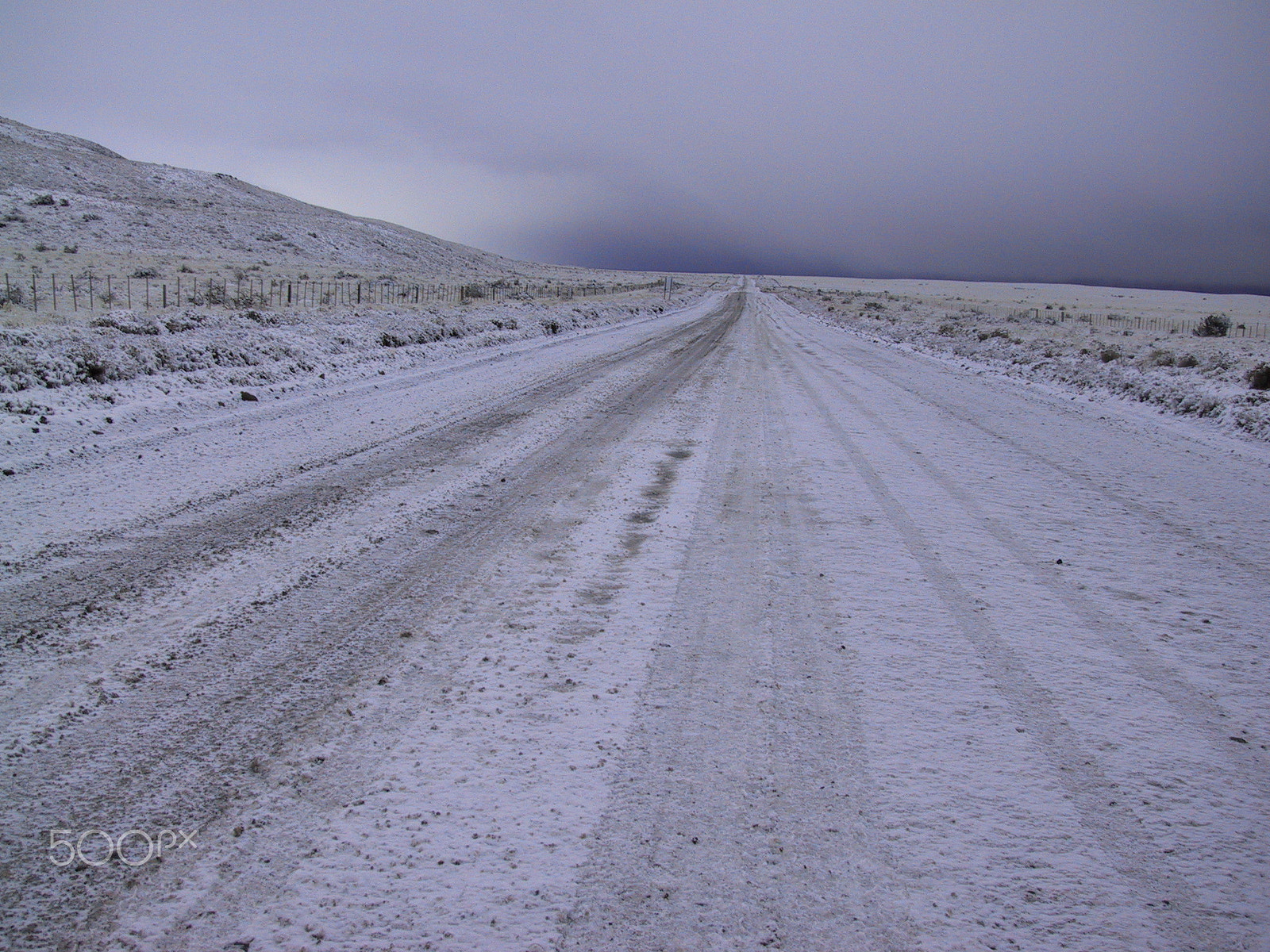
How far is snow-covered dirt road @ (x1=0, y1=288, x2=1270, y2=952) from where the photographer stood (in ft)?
6.91

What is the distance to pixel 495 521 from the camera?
17.8ft

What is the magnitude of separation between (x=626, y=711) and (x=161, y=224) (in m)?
73.8

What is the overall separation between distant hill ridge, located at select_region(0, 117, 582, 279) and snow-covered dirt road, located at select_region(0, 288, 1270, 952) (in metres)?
36.8

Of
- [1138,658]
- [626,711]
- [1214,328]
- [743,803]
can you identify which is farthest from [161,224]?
[1138,658]

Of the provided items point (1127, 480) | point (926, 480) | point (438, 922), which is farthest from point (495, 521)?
point (1127, 480)

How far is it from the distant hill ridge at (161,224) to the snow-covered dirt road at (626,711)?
3682 cm

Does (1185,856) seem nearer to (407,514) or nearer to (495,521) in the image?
(495,521)

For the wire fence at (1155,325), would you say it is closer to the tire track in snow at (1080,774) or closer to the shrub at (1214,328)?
the shrub at (1214,328)

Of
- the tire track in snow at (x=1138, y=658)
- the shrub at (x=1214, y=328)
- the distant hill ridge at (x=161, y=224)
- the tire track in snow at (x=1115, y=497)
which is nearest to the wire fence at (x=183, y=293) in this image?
the distant hill ridge at (x=161, y=224)

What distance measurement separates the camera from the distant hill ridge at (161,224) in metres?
48.0

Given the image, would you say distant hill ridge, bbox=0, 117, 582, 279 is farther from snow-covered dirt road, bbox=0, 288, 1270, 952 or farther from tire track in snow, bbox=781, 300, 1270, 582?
tire track in snow, bbox=781, 300, 1270, 582

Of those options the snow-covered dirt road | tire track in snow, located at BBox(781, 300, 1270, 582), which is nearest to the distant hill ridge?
the snow-covered dirt road

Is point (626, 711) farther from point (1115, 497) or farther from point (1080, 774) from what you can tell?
point (1115, 497)

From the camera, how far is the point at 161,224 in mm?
60250
